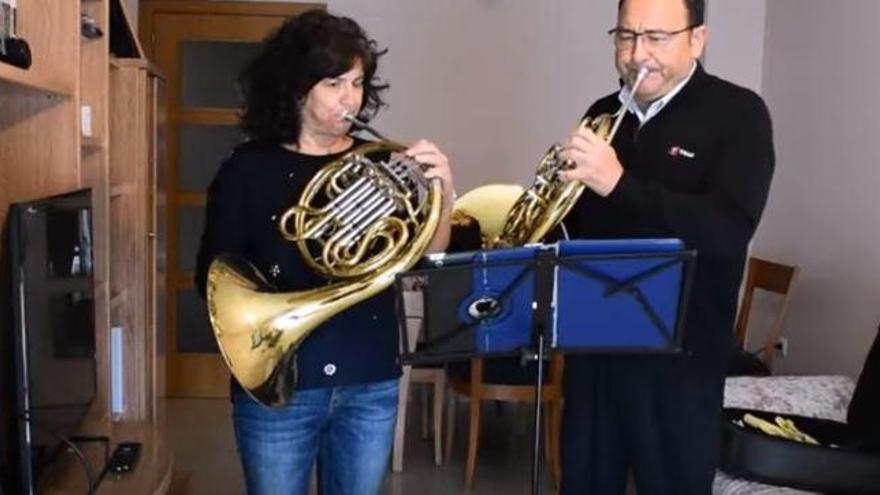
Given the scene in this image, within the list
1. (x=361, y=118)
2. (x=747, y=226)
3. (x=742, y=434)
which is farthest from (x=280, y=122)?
(x=742, y=434)

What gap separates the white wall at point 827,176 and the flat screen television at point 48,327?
8.41 ft

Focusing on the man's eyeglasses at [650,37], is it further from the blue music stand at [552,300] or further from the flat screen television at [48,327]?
the flat screen television at [48,327]

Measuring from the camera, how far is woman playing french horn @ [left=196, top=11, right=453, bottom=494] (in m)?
1.56

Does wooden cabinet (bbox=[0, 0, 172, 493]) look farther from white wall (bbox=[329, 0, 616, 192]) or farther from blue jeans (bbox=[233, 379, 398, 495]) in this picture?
white wall (bbox=[329, 0, 616, 192])

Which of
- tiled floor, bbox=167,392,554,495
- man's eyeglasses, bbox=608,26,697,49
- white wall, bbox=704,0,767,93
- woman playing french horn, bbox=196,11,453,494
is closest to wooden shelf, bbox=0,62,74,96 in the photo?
woman playing french horn, bbox=196,11,453,494

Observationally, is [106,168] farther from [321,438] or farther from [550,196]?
[550,196]

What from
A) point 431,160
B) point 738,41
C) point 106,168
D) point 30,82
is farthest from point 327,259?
point 738,41

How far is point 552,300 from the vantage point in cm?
155

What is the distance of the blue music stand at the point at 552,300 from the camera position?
4.87 ft

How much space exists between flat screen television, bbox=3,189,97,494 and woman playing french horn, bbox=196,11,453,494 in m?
0.29

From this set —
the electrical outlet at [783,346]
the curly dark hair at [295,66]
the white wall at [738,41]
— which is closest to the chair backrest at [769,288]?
the electrical outlet at [783,346]

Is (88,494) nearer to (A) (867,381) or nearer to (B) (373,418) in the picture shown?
(B) (373,418)

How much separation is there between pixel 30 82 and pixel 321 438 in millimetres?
863

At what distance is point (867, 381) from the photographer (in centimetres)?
253
